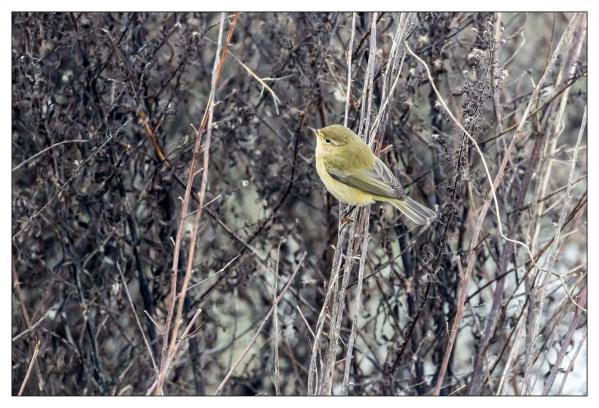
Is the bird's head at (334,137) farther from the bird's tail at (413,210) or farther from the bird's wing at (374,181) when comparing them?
the bird's tail at (413,210)

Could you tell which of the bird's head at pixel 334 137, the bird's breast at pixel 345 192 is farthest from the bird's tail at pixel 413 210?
the bird's head at pixel 334 137

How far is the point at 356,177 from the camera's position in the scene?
2.67m

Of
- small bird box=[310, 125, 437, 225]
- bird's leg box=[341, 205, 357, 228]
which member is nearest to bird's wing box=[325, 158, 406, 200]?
small bird box=[310, 125, 437, 225]

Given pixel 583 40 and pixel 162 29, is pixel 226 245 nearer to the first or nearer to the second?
pixel 162 29

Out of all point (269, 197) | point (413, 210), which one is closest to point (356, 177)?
point (413, 210)

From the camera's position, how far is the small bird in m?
2.60

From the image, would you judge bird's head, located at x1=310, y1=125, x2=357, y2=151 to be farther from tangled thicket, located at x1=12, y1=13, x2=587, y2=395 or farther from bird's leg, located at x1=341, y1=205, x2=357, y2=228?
bird's leg, located at x1=341, y1=205, x2=357, y2=228

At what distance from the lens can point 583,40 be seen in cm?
261

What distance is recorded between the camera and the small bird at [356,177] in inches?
102

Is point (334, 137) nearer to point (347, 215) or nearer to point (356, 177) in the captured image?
point (356, 177)

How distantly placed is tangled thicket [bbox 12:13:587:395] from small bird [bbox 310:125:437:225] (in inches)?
3.3

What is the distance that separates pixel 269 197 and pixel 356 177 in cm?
69

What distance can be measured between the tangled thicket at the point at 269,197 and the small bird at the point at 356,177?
3.3 inches

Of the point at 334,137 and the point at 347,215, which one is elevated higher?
the point at 334,137
